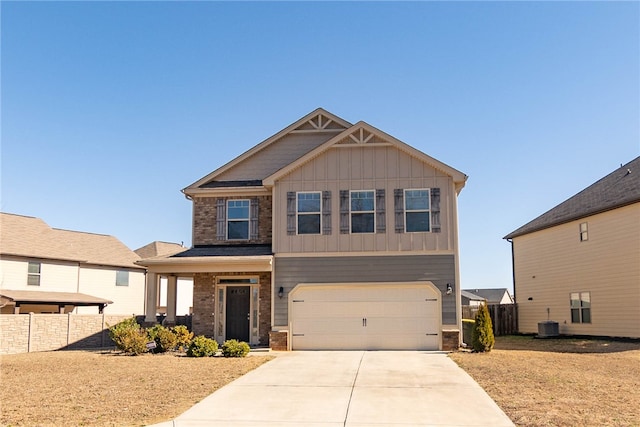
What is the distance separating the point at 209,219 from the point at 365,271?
6288 mm

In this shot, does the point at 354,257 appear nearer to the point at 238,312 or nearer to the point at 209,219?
the point at 238,312

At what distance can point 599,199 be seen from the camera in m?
24.1

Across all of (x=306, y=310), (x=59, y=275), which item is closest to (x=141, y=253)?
(x=59, y=275)

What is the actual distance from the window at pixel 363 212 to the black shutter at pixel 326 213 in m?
0.78

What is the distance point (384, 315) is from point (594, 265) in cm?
960

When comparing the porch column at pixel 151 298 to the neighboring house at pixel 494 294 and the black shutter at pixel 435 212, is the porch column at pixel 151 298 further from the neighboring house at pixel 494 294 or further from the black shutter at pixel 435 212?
the neighboring house at pixel 494 294

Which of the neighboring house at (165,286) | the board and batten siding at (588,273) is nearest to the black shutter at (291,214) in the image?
the board and batten siding at (588,273)

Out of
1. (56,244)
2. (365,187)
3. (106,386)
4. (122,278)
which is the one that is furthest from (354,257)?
(122,278)

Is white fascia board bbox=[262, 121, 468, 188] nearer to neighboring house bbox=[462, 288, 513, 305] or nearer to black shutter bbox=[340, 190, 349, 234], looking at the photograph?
black shutter bbox=[340, 190, 349, 234]

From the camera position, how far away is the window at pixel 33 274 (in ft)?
97.7

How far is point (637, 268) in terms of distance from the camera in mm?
21031

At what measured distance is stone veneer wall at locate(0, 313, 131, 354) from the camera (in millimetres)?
19438

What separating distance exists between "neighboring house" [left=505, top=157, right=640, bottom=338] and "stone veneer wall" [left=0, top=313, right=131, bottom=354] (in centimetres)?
1838

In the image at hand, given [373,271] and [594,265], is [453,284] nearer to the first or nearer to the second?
[373,271]
